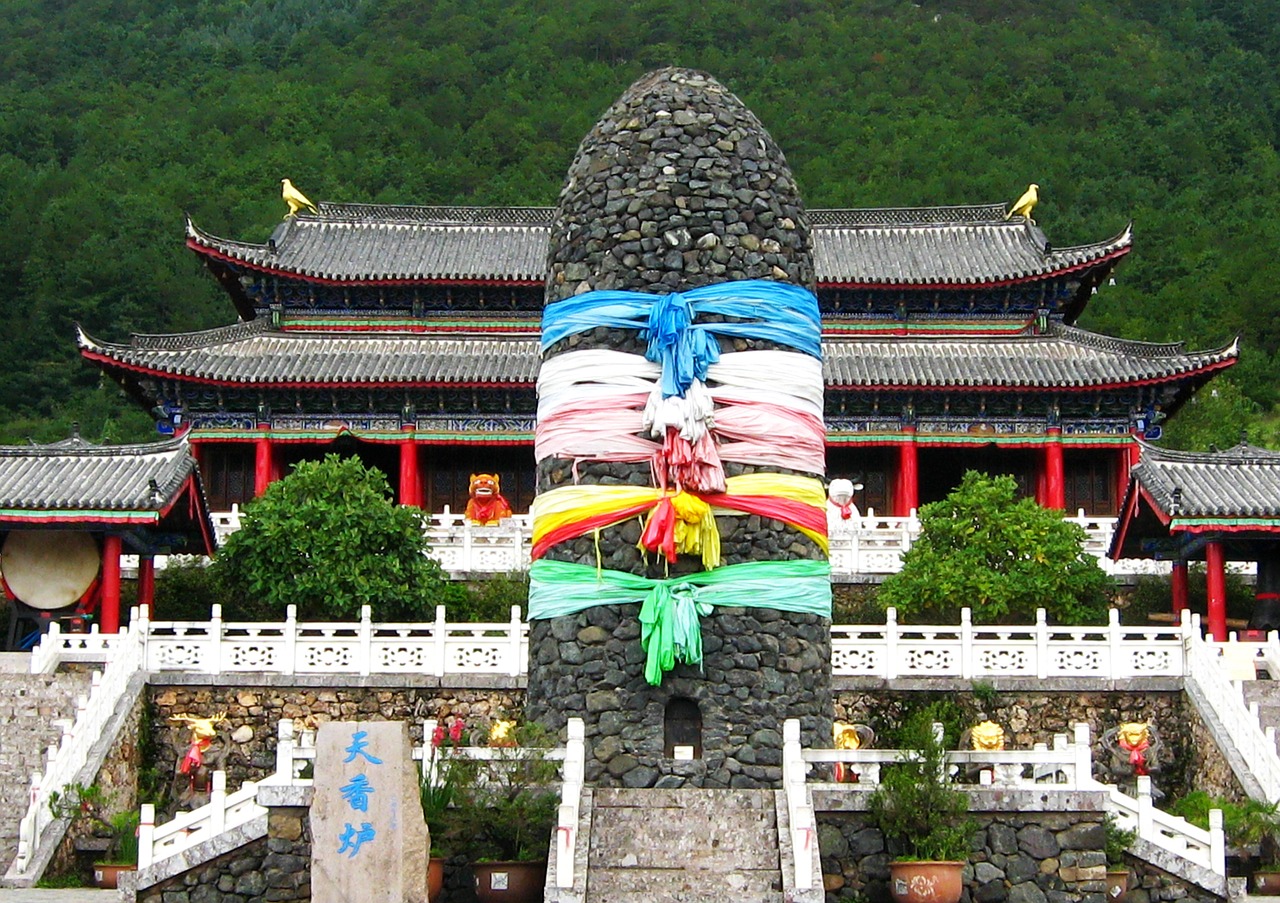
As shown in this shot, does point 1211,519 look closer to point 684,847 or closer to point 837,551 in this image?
point 837,551

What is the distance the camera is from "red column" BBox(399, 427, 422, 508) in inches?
1406

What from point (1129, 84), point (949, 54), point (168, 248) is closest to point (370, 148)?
point (168, 248)

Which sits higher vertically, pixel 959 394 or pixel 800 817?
pixel 959 394

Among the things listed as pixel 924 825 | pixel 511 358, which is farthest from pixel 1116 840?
pixel 511 358

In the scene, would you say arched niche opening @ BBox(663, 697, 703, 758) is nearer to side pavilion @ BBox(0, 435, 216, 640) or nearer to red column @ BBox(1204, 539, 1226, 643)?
red column @ BBox(1204, 539, 1226, 643)

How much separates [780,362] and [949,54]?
69.1 metres

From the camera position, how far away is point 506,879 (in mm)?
15656

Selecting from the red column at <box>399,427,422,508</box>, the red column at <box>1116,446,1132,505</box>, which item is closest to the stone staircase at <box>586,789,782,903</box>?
the red column at <box>399,427,422,508</box>

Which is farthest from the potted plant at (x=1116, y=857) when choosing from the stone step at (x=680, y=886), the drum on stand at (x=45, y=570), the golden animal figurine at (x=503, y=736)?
the drum on stand at (x=45, y=570)

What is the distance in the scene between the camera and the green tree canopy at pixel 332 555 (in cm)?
2478

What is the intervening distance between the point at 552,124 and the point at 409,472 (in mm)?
42116

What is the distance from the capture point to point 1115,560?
27.6 meters

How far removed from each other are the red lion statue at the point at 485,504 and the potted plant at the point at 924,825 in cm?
1558

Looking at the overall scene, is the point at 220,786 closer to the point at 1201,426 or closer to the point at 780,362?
the point at 780,362
